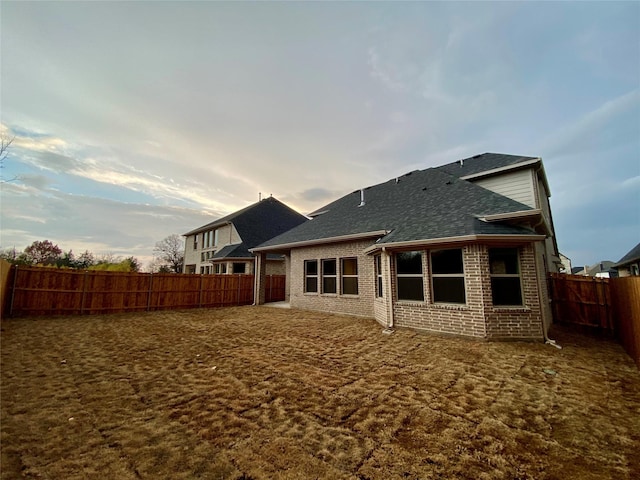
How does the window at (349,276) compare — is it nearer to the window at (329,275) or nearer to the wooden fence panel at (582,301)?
the window at (329,275)

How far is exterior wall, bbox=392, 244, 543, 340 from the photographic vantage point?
664cm

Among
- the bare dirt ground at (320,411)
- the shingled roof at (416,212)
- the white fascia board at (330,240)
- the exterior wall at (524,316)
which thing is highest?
the shingled roof at (416,212)

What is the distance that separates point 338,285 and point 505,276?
245 inches

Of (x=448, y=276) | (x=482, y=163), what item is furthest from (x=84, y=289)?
(x=482, y=163)

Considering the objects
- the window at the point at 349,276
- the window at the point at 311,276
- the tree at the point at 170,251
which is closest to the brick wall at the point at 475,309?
the window at the point at 349,276

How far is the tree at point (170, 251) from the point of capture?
39344 millimetres

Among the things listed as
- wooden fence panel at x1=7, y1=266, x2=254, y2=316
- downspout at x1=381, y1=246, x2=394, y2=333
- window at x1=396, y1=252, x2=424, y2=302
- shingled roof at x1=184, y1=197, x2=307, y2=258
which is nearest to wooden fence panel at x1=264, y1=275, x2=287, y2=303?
wooden fence panel at x1=7, y1=266, x2=254, y2=316

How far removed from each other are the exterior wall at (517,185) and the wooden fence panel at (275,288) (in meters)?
14.0

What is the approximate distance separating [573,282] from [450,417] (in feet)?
34.3

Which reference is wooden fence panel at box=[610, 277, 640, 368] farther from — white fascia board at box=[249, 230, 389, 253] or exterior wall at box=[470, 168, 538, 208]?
white fascia board at box=[249, 230, 389, 253]

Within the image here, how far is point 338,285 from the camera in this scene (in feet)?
37.3

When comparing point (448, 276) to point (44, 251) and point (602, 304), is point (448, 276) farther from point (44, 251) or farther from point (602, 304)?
point (44, 251)

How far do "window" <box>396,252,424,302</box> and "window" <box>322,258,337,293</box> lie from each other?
3.89 m

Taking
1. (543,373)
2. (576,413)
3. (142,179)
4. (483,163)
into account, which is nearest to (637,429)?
(576,413)
